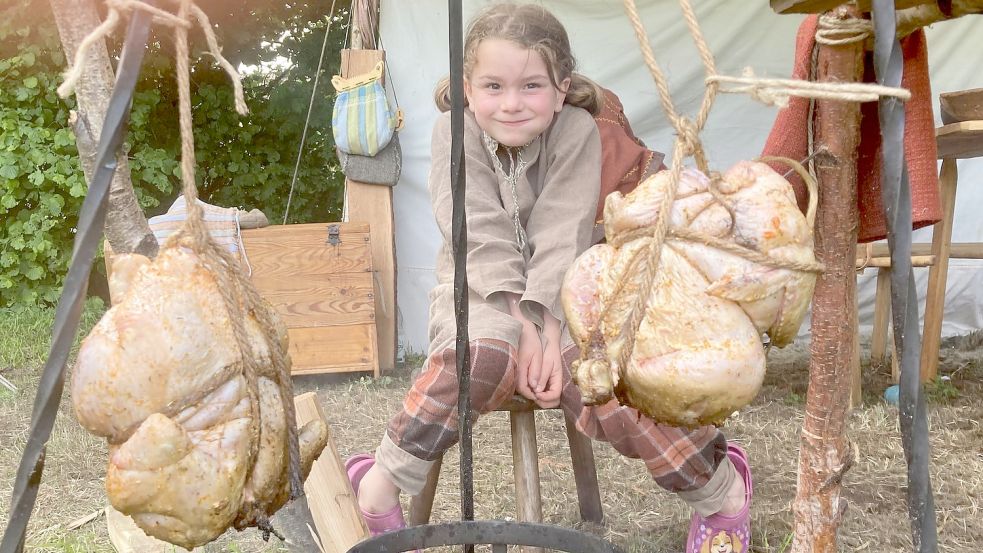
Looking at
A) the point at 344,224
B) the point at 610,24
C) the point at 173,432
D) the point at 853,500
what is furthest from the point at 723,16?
the point at 173,432

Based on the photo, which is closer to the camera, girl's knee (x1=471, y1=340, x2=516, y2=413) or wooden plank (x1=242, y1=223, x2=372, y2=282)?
girl's knee (x1=471, y1=340, x2=516, y2=413)

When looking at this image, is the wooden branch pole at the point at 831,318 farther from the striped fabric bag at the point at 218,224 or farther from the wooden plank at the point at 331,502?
the striped fabric bag at the point at 218,224

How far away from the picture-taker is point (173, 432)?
745 millimetres

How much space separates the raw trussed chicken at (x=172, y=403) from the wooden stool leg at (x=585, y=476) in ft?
4.30

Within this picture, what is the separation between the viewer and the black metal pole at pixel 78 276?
703mm

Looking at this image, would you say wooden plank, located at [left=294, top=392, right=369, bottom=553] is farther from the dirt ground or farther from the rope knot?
the rope knot

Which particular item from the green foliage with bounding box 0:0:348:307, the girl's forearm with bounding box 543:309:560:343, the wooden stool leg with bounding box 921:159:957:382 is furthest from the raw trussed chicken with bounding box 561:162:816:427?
the green foliage with bounding box 0:0:348:307

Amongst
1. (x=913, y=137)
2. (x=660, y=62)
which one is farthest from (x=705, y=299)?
(x=660, y=62)

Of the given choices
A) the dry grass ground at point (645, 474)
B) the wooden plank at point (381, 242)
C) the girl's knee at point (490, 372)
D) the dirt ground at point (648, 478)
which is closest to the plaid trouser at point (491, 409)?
the girl's knee at point (490, 372)

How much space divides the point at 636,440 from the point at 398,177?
2.48m

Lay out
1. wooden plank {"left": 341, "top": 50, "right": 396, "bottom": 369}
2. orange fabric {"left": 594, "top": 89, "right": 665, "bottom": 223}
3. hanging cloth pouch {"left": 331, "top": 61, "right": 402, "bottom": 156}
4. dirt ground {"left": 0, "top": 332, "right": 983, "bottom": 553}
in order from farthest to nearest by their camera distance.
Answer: wooden plank {"left": 341, "top": 50, "right": 396, "bottom": 369} < hanging cloth pouch {"left": 331, "top": 61, "right": 402, "bottom": 156} < dirt ground {"left": 0, "top": 332, "right": 983, "bottom": 553} < orange fabric {"left": 594, "top": 89, "right": 665, "bottom": 223}

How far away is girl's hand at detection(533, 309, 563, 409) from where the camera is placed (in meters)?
1.64

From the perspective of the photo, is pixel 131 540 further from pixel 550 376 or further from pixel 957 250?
pixel 957 250

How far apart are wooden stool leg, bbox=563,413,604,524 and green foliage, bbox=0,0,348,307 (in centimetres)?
350
